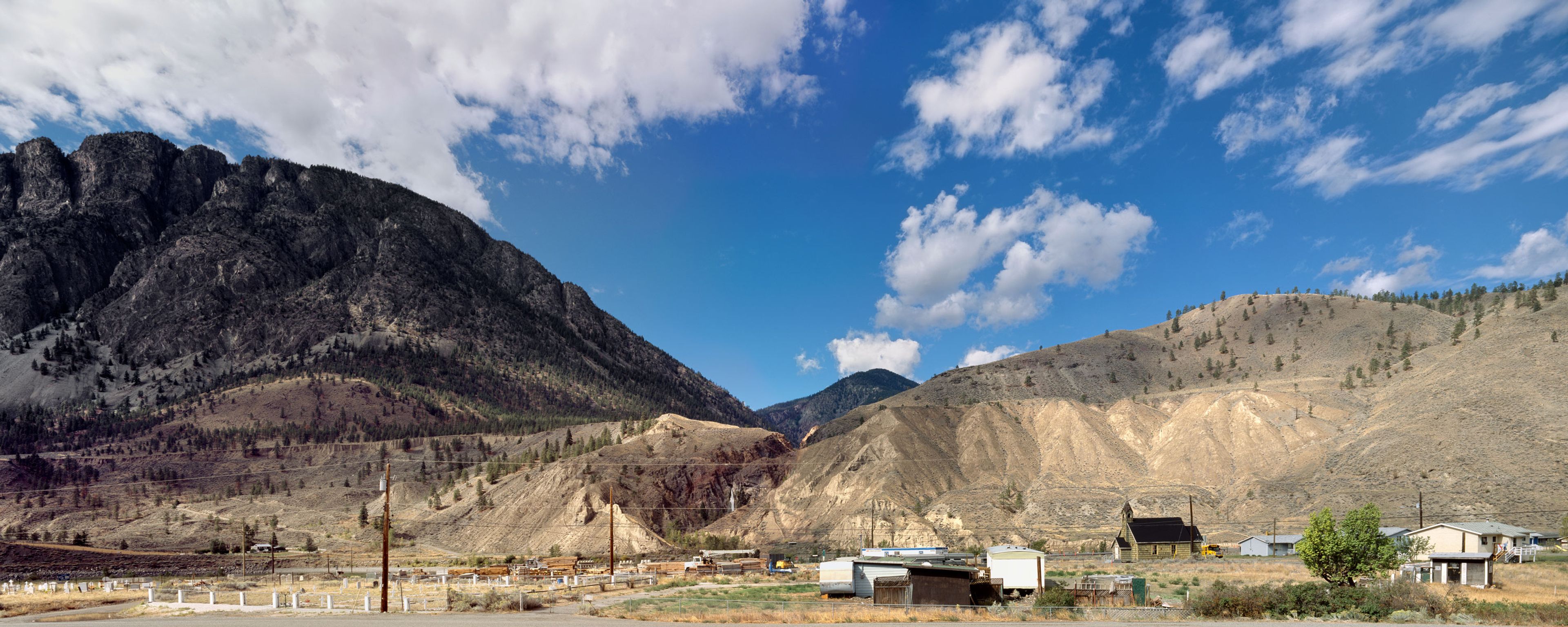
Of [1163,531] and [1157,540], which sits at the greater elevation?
[1163,531]

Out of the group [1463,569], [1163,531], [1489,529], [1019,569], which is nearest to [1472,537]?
[1489,529]

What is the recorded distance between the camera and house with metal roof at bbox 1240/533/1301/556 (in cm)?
6962

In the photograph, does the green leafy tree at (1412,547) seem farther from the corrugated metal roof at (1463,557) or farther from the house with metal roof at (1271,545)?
the house with metal roof at (1271,545)

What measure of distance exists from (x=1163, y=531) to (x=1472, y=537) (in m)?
21.6

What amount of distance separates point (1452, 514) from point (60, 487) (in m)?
171

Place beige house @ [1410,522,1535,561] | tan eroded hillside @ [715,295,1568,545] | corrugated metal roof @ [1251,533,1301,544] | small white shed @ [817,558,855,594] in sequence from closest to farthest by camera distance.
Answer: small white shed @ [817,558,855,594] < beige house @ [1410,522,1535,561] < corrugated metal roof @ [1251,533,1301,544] < tan eroded hillside @ [715,295,1568,545]

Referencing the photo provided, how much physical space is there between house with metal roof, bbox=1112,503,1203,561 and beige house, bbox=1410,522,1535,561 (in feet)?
53.4

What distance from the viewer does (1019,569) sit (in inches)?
1917

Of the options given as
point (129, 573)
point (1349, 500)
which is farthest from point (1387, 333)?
point (129, 573)

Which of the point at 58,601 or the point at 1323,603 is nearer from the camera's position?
the point at 1323,603

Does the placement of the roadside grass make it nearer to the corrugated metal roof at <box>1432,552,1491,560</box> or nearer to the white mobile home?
the white mobile home

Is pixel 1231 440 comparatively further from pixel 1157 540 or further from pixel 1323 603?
pixel 1323 603

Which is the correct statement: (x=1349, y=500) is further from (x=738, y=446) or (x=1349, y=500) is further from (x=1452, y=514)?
(x=738, y=446)

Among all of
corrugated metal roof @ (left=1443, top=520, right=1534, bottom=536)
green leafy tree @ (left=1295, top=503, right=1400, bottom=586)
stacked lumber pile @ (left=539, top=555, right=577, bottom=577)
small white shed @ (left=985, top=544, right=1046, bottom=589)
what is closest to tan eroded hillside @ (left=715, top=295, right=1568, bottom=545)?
corrugated metal roof @ (left=1443, top=520, right=1534, bottom=536)
